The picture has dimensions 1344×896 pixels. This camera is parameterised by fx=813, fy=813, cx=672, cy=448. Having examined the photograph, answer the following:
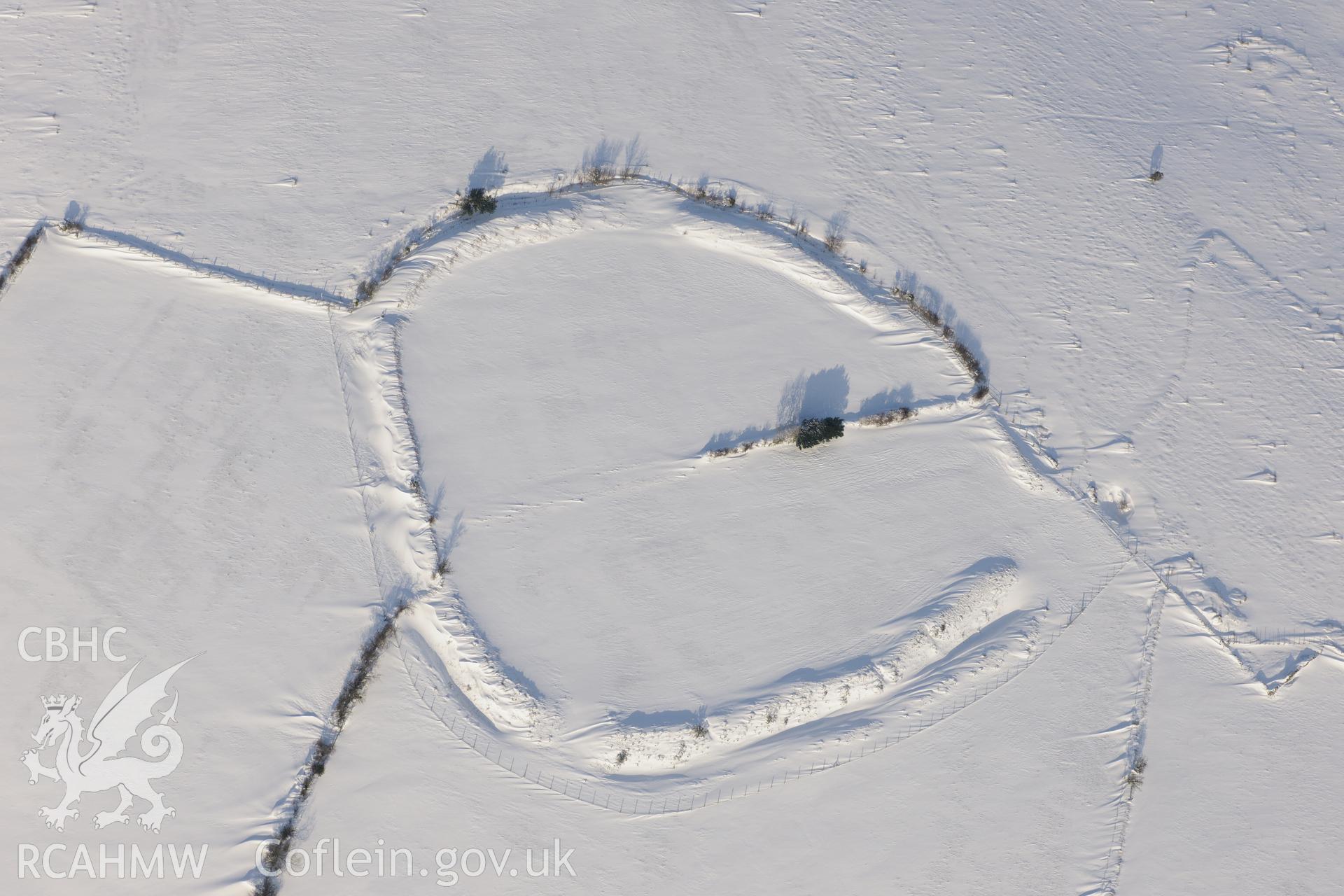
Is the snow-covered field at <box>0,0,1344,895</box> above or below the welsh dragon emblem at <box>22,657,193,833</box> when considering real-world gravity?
above

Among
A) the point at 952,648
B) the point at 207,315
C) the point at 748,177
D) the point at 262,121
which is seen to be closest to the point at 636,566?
the point at 952,648

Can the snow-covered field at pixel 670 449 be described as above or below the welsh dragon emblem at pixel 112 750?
above

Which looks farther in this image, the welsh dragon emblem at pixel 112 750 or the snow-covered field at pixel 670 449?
the snow-covered field at pixel 670 449

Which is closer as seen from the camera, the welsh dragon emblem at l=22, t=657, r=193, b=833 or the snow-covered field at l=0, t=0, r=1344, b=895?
the welsh dragon emblem at l=22, t=657, r=193, b=833

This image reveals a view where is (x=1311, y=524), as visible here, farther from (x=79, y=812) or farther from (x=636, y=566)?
(x=79, y=812)
